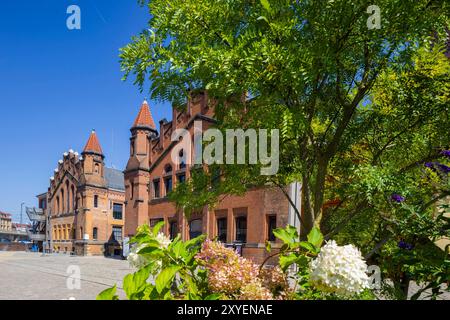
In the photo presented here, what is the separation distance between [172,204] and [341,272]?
20.9 m

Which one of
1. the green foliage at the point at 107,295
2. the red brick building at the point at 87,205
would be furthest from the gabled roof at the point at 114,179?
the green foliage at the point at 107,295

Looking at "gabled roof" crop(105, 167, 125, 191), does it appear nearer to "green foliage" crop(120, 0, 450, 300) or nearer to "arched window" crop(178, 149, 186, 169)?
"arched window" crop(178, 149, 186, 169)

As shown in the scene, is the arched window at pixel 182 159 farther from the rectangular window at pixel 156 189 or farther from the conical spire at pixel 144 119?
the conical spire at pixel 144 119

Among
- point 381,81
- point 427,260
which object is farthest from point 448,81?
point 427,260

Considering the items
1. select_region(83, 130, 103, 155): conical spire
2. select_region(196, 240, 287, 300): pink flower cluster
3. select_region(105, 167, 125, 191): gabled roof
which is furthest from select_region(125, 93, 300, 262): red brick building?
select_region(105, 167, 125, 191): gabled roof

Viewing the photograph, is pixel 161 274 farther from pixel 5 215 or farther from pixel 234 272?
pixel 5 215

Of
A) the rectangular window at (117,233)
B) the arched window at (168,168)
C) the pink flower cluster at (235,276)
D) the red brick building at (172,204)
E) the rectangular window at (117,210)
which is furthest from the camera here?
the rectangular window at (117,210)

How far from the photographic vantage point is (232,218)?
21266mm

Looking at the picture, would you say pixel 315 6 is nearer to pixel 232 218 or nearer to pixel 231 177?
pixel 231 177

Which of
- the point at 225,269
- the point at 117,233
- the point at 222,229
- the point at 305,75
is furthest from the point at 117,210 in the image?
the point at 225,269

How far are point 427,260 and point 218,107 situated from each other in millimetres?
2554

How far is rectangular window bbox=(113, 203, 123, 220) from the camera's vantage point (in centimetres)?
4381

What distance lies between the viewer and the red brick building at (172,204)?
19.1 m

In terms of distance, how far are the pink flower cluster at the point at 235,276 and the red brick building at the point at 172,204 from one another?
13078mm
